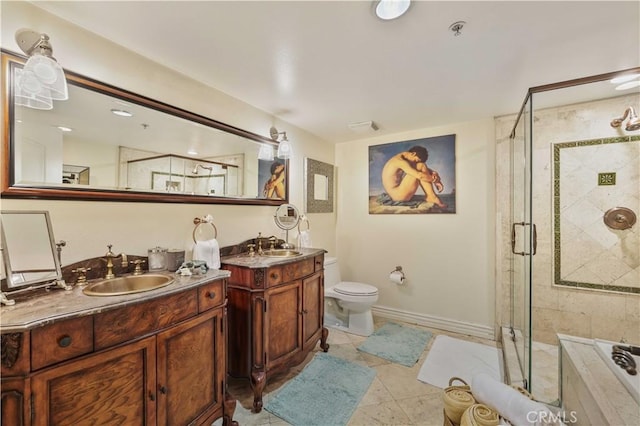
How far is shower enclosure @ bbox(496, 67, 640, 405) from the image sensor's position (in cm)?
209

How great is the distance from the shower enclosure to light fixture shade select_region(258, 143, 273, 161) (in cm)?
201

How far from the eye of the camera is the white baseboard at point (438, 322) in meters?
2.68

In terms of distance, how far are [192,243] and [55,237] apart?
705mm

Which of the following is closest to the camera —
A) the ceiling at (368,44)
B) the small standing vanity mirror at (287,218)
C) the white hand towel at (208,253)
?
the ceiling at (368,44)

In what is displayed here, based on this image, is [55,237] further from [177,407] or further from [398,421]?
[398,421]

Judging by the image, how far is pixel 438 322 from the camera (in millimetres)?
2896

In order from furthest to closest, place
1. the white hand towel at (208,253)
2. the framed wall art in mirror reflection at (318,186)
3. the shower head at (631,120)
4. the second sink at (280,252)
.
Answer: the framed wall art in mirror reflection at (318,186), the second sink at (280,252), the shower head at (631,120), the white hand towel at (208,253)

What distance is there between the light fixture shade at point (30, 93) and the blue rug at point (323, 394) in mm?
2043

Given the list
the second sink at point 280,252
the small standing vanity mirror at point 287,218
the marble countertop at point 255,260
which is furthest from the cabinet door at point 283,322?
the small standing vanity mirror at point 287,218

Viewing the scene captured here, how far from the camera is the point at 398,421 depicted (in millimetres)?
1592

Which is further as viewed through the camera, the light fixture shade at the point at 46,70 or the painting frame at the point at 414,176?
the painting frame at the point at 414,176

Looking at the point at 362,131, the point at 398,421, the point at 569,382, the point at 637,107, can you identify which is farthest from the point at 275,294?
the point at 637,107

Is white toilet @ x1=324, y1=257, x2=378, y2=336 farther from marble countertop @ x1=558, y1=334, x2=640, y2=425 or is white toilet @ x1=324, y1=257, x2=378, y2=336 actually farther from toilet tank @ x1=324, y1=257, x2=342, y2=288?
marble countertop @ x1=558, y1=334, x2=640, y2=425

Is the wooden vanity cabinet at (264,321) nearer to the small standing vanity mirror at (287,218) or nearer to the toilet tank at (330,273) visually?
the small standing vanity mirror at (287,218)
